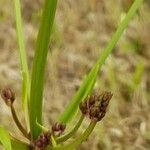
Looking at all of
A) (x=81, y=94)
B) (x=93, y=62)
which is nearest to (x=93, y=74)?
(x=81, y=94)

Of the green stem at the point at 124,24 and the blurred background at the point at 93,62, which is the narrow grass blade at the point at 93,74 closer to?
the green stem at the point at 124,24

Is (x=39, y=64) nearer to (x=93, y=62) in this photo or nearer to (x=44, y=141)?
(x=44, y=141)

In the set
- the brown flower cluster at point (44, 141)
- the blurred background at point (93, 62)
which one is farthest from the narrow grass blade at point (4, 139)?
the blurred background at point (93, 62)

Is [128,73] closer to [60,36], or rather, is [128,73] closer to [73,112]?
[60,36]

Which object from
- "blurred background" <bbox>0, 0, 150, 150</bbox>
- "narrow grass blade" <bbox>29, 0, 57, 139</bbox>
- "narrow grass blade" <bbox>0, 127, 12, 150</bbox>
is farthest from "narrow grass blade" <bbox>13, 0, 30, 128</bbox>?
"blurred background" <bbox>0, 0, 150, 150</bbox>

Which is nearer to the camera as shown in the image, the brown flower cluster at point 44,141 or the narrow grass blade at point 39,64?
the narrow grass blade at point 39,64

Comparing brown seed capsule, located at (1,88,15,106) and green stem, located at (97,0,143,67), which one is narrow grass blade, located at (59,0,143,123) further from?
brown seed capsule, located at (1,88,15,106)

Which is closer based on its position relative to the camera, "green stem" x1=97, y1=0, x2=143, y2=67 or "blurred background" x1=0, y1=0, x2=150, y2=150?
"green stem" x1=97, y1=0, x2=143, y2=67
